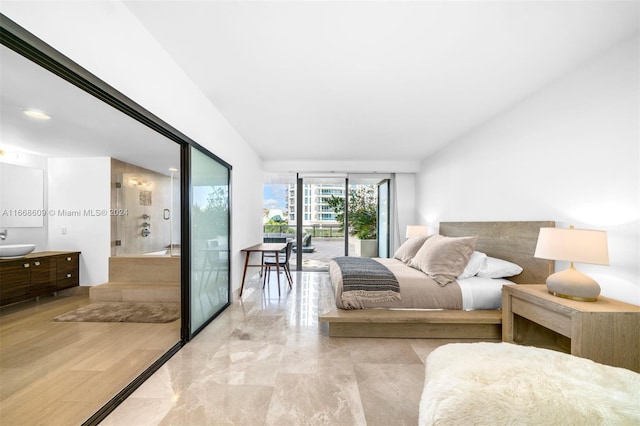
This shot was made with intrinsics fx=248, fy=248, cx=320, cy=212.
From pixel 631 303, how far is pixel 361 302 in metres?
2.01

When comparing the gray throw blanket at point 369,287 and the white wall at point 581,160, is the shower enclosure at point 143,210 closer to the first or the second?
the gray throw blanket at point 369,287

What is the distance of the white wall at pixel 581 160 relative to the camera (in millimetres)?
1804

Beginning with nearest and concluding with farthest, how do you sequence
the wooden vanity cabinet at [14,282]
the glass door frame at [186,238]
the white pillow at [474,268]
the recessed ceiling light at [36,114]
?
the glass door frame at [186,238] < the recessed ceiling light at [36,114] < the white pillow at [474,268] < the wooden vanity cabinet at [14,282]

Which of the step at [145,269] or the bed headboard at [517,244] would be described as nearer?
the bed headboard at [517,244]

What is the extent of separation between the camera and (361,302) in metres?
2.64

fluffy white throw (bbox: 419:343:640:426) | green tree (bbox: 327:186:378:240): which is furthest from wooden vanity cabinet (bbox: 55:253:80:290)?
fluffy white throw (bbox: 419:343:640:426)

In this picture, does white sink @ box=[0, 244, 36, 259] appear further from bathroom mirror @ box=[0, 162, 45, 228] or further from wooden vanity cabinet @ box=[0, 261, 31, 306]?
bathroom mirror @ box=[0, 162, 45, 228]

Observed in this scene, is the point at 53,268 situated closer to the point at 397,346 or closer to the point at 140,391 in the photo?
the point at 140,391

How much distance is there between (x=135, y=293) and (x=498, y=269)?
478cm

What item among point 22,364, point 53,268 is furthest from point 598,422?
point 53,268

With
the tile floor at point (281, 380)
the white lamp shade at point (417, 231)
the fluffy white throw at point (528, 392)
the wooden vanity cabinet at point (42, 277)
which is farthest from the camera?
the white lamp shade at point (417, 231)

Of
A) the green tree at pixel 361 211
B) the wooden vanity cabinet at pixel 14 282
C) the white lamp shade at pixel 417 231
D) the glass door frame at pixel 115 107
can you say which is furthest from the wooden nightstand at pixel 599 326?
the wooden vanity cabinet at pixel 14 282

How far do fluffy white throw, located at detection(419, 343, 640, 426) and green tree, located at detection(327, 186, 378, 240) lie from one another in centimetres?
463

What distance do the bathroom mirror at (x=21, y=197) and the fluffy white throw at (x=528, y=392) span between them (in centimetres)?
561
